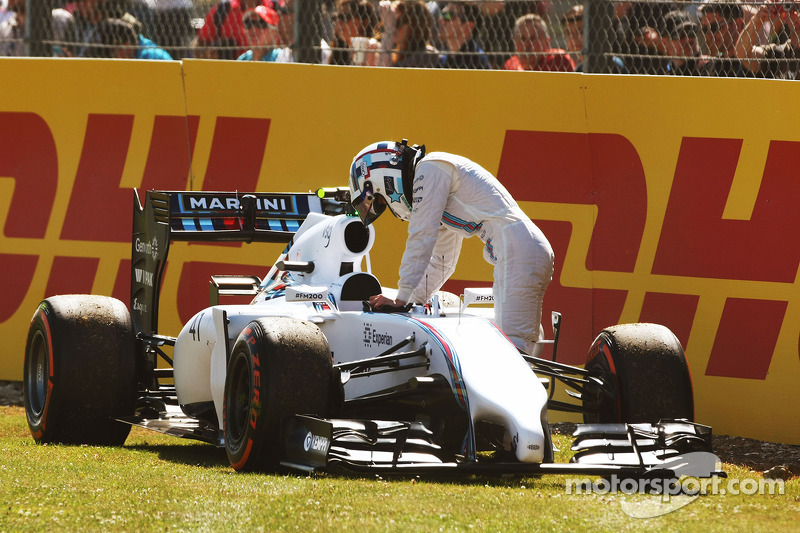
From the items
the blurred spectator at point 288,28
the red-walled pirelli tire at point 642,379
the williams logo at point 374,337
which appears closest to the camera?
the red-walled pirelli tire at point 642,379

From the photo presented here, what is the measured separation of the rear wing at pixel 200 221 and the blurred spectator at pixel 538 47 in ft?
7.13

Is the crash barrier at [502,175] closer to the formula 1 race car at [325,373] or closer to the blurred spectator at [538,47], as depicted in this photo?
the blurred spectator at [538,47]

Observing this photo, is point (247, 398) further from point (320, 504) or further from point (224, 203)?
point (224, 203)

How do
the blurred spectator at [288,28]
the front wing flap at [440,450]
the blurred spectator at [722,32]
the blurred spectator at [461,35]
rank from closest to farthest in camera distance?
the front wing flap at [440,450], the blurred spectator at [722,32], the blurred spectator at [461,35], the blurred spectator at [288,28]

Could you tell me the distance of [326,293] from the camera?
22.9 feet

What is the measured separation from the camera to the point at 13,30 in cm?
1084

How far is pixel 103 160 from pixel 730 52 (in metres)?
5.13

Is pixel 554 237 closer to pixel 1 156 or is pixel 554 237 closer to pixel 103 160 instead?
pixel 103 160

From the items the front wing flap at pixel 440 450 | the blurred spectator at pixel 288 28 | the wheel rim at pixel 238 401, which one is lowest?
the front wing flap at pixel 440 450

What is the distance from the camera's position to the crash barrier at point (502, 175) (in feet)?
27.7

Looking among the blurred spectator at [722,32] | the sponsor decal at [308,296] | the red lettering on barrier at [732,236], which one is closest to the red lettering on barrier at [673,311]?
the red lettering on barrier at [732,236]

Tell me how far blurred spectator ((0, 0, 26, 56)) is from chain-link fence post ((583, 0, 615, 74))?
4863mm

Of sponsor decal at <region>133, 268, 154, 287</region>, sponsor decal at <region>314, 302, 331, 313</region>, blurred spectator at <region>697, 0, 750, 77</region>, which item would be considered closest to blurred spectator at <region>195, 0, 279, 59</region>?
sponsor decal at <region>133, 268, 154, 287</region>

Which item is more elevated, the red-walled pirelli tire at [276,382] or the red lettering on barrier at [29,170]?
the red lettering on barrier at [29,170]
